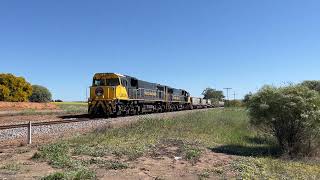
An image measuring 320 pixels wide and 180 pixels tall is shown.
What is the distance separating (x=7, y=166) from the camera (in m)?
10.0

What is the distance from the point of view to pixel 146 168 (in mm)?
10508

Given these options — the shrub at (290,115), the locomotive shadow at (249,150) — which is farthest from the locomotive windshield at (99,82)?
the shrub at (290,115)

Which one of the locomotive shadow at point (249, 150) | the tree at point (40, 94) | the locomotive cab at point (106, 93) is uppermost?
the tree at point (40, 94)

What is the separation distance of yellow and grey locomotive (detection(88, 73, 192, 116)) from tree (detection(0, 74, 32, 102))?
31.6 meters

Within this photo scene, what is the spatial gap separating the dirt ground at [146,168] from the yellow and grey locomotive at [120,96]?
20138mm

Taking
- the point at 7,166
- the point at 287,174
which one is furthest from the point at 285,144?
the point at 7,166

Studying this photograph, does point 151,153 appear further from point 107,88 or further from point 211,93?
point 211,93

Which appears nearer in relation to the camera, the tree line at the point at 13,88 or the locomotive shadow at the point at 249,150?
the locomotive shadow at the point at 249,150

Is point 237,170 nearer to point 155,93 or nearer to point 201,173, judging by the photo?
point 201,173

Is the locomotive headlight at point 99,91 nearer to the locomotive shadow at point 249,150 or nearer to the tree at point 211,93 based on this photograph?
the locomotive shadow at point 249,150

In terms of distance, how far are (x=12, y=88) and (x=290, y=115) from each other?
6308 centimetres

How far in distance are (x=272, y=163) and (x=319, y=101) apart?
3.47m

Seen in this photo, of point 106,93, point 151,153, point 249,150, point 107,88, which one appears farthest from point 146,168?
point 107,88

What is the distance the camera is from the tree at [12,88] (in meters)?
68.7
